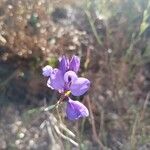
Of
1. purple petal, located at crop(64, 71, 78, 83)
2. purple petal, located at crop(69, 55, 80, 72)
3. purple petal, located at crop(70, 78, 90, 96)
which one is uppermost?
purple petal, located at crop(69, 55, 80, 72)

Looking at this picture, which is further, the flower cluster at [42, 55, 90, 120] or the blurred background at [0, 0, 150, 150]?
the blurred background at [0, 0, 150, 150]

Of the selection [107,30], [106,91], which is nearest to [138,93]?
[106,91]

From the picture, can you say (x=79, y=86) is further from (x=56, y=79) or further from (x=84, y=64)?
(x=84, y=64)

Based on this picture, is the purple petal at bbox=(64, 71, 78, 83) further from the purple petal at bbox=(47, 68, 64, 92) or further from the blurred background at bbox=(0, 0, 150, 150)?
the blurred background at bbox=(0, 0, 150, 150)

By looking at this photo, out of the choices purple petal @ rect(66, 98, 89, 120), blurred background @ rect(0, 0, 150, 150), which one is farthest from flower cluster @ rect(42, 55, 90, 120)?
blurred background @ rect(0, 0, 150, 150)

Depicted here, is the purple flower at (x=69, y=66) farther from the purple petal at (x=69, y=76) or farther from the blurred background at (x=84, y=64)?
the blurred background at (x=84, y=64)

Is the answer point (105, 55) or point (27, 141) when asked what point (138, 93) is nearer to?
point (105, 55)
